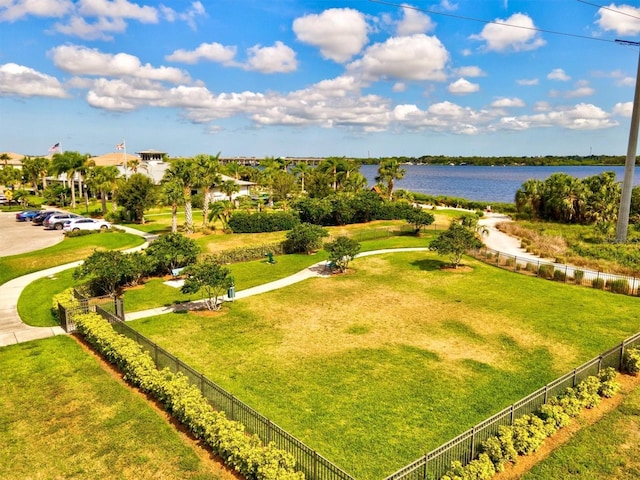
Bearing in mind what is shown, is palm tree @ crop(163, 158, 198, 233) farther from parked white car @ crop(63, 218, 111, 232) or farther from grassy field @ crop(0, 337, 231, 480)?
grassy field @ crop(0, 337, 231, 480)

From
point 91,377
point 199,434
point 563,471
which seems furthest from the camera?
point 91,377

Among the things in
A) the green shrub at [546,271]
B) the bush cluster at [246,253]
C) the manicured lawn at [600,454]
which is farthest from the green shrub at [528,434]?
the bush cluster at [246,253]

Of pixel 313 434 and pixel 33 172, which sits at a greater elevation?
pixel 33 172

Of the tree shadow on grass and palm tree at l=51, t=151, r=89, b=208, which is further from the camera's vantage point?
palm tree at l=51, t=151, r=89, b=208

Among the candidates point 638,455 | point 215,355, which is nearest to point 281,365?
point 215,355

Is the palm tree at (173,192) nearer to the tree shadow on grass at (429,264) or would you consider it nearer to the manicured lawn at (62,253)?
the manicured lawn at (62,253)

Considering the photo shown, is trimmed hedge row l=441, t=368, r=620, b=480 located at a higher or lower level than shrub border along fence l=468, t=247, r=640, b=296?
lower

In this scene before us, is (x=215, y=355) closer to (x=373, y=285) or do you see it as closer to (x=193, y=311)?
(x=193, y=311)

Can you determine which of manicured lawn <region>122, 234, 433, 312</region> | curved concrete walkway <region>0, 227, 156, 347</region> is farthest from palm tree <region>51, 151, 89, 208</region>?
manicured lawn <region>122, 234, 433, 312</region>
